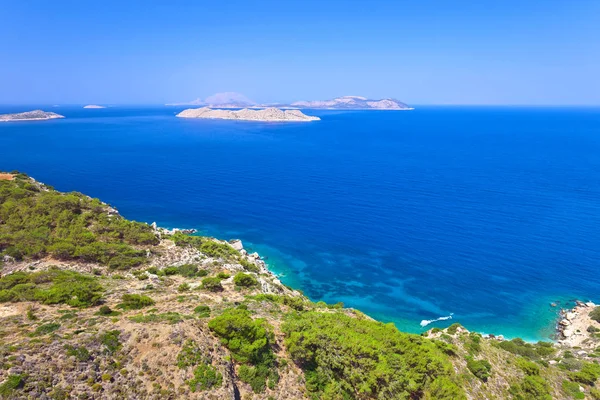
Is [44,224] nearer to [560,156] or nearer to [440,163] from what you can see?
[440,163]

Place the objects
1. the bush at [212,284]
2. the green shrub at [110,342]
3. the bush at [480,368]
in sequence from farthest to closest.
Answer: the bush at [212,284]
the bush at [480,368]
the green shrub at [110,342]

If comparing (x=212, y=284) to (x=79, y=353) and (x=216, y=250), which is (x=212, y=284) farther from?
(x=79, y=353)

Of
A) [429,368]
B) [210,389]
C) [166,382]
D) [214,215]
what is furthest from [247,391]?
[214,215]

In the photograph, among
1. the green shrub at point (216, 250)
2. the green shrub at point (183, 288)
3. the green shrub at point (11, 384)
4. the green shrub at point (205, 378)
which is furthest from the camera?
the green shrub at point (216, 250)

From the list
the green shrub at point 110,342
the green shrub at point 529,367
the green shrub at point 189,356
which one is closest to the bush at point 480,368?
the green shrub at point 529,367

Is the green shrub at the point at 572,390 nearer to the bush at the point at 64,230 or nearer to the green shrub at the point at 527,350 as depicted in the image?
the green shrub at the point at 527,350
